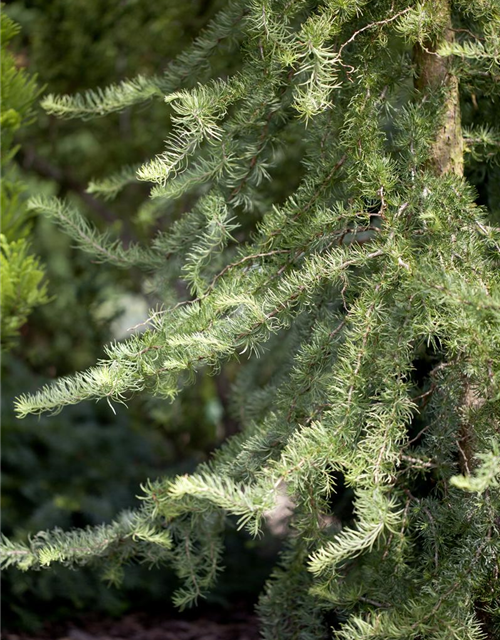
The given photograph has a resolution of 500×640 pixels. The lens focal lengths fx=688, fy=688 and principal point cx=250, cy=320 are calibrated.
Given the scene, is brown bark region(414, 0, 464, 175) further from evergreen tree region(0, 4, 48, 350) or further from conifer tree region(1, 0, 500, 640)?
evergreen tree region(0, 4, 48, 350)

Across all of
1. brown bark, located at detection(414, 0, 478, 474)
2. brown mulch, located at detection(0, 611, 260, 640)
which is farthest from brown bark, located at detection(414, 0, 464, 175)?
brown mulch, located at detection(0, 611, 260, 640)

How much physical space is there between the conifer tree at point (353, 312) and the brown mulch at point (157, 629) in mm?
1010

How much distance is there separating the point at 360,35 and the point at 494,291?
432mm

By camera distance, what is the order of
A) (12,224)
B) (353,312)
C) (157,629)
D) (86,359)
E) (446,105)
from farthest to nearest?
(86,359) → (157,629) → (12,224) → (446,105) → (353,312)

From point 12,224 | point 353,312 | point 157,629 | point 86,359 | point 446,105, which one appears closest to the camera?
point 353,312

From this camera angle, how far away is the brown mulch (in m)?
2.00

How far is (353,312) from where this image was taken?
2.91 feet

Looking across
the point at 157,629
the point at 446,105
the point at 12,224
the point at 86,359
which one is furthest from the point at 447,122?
the point at 86,359

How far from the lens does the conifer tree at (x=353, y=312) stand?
84 cm

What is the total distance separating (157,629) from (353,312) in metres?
1.62

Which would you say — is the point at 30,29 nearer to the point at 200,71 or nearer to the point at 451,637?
the point at 200,71

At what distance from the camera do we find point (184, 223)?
3.71ft

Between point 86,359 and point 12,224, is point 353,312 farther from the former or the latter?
point 86,359

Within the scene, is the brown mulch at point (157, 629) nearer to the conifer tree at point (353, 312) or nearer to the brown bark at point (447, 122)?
the conifer tree at point (353, 312)
